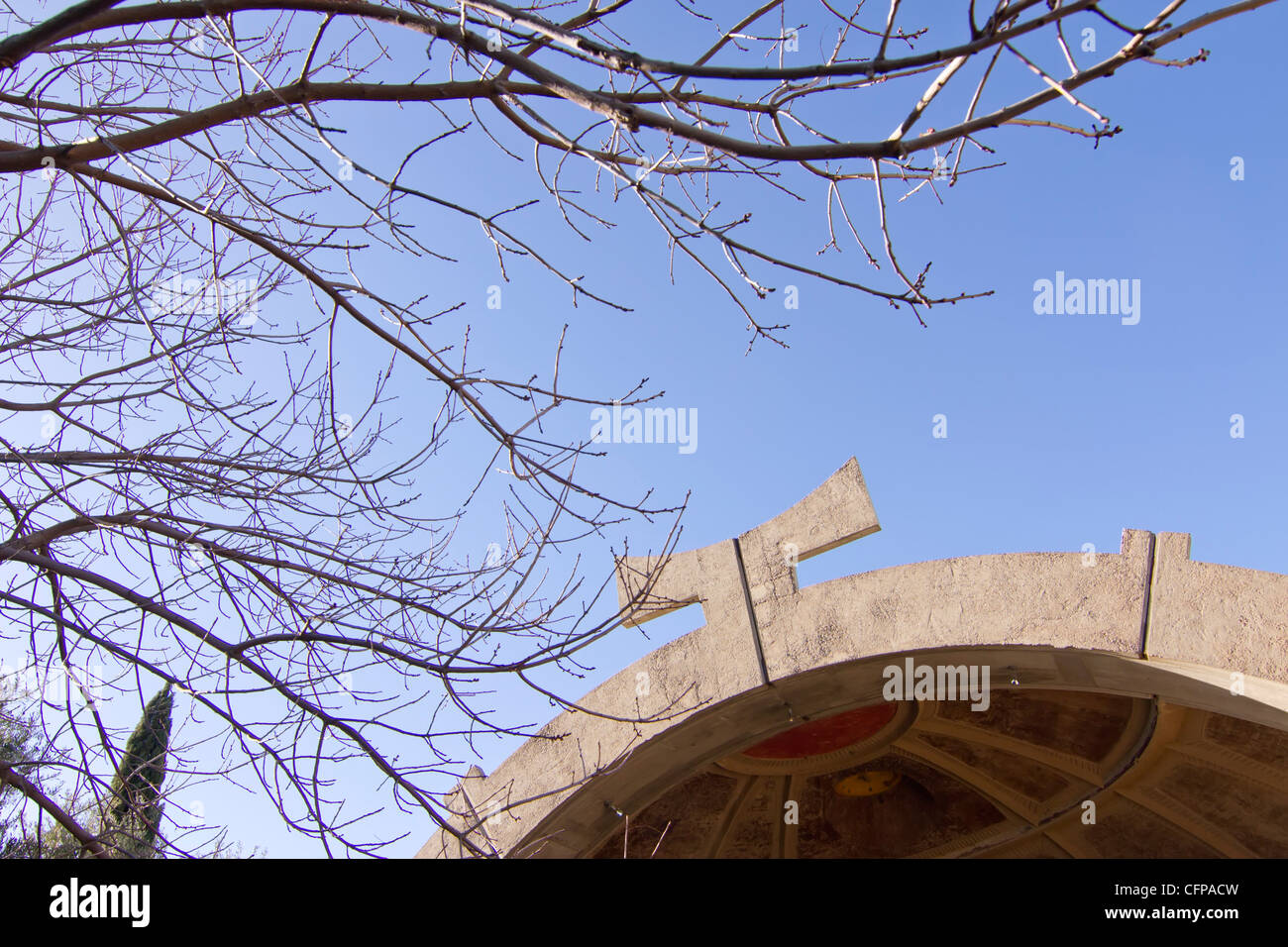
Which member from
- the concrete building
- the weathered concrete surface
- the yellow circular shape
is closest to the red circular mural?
the concrete building

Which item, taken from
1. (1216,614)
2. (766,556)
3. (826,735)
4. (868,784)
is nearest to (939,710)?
(826,735)

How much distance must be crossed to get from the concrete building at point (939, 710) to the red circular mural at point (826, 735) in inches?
1.6

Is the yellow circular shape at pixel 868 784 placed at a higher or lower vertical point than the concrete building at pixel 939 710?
lower

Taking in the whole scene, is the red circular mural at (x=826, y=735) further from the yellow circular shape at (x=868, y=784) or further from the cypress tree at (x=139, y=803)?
the cypress tree at (x=139, y=803)

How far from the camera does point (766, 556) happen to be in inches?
372

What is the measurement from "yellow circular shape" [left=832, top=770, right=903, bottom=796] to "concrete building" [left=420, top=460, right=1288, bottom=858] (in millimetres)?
60

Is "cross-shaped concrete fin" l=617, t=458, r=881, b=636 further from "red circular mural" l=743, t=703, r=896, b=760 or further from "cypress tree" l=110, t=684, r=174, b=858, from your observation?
"cypress tree" l=110, t=684, r=174, b=858

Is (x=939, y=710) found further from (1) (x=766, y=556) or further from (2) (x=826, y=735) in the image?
(1) (x=766, y=556)

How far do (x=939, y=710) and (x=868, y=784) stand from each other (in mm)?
1862

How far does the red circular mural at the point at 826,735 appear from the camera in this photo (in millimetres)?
12523

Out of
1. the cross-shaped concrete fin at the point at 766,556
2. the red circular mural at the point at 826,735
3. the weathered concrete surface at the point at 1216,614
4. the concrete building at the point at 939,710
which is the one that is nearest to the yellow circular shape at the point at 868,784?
the concrete building at the point at 939,710
